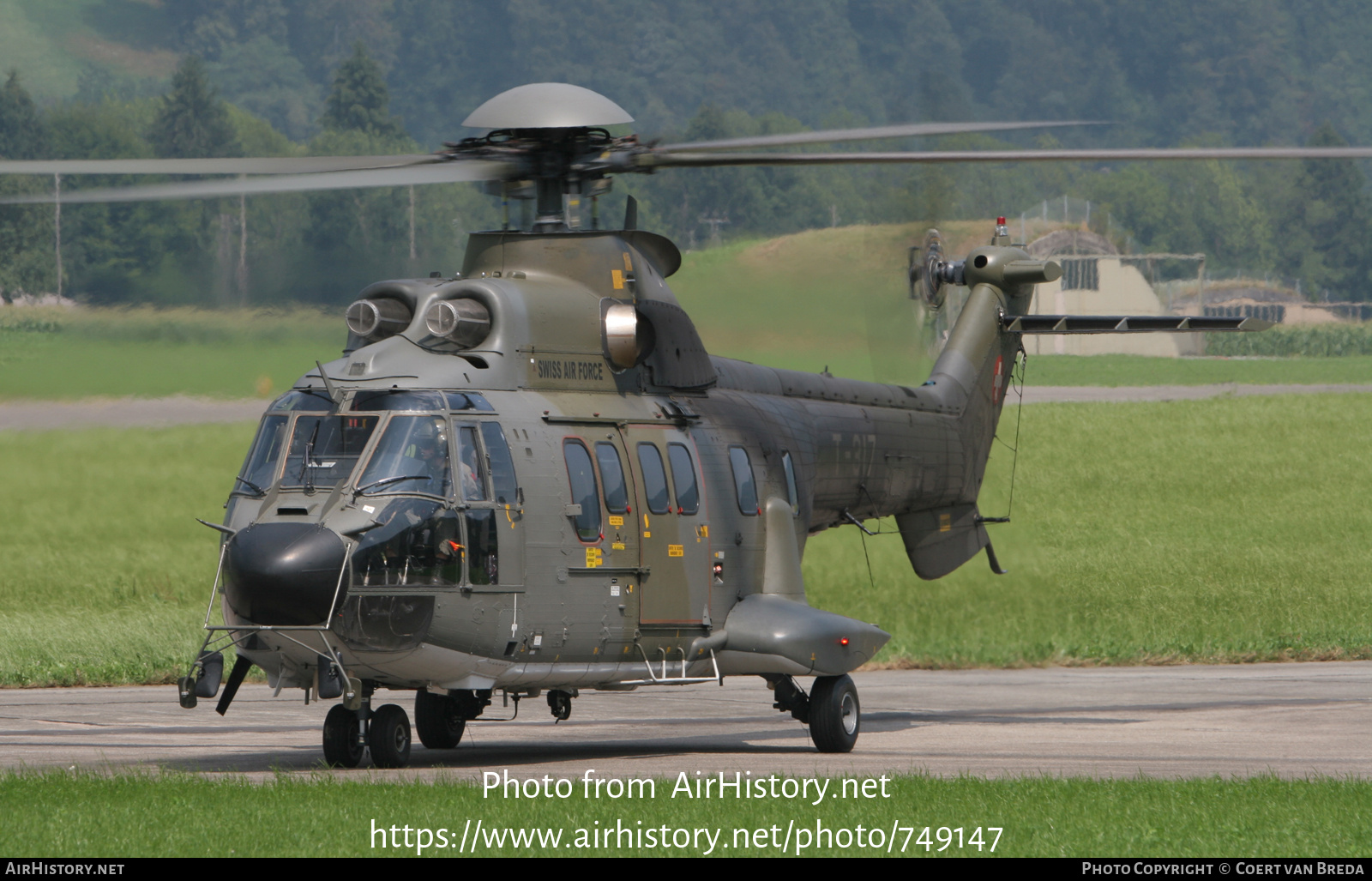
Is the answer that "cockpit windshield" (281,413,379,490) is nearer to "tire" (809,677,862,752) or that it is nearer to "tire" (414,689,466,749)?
"tire" (414,689,466,749)

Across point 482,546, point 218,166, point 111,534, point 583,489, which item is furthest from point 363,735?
point 111,534

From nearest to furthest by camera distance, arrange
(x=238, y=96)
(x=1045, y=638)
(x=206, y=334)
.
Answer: (x=206, y=334) → (x=1045, y=638) → (x=238, y=96)

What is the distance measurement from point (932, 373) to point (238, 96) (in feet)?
534

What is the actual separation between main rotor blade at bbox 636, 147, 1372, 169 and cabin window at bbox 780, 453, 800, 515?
2851 mm

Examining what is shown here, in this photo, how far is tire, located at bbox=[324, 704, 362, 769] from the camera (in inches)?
506

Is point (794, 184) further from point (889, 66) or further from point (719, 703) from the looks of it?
point (889, 66)

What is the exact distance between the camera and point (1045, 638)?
2498cm

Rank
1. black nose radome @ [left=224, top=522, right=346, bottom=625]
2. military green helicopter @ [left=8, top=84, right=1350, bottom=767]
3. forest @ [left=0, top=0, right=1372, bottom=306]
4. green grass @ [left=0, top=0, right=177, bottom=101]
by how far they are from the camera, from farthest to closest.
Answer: green grass @ [left=0, top=0, right=177, bottom=101], forest @ [left=0, top=0, right=1372, bottom=306], military green helicopter @ [left=8, top=84, right=1350, bottom=767], black nose radome @ [left=224, top=522, right=346, bottom=625]

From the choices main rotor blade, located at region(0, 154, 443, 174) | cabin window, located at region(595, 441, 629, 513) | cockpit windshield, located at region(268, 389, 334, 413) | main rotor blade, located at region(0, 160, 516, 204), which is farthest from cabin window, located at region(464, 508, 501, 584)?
main rotor blade, located at region(0, 154, 443, 174)

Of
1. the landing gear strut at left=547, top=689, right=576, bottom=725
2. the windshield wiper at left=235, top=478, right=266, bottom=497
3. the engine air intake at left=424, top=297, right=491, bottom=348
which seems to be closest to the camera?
the windshield wiper at left=235, top=478, right=266, bottom=497

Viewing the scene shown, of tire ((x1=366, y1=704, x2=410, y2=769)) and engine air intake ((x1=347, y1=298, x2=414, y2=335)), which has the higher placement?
engine air intake ((x1=347, y1=298, x2=414, y2=335))

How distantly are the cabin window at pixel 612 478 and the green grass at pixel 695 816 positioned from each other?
8.96ft

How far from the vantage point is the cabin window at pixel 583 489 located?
1315 centimetres
